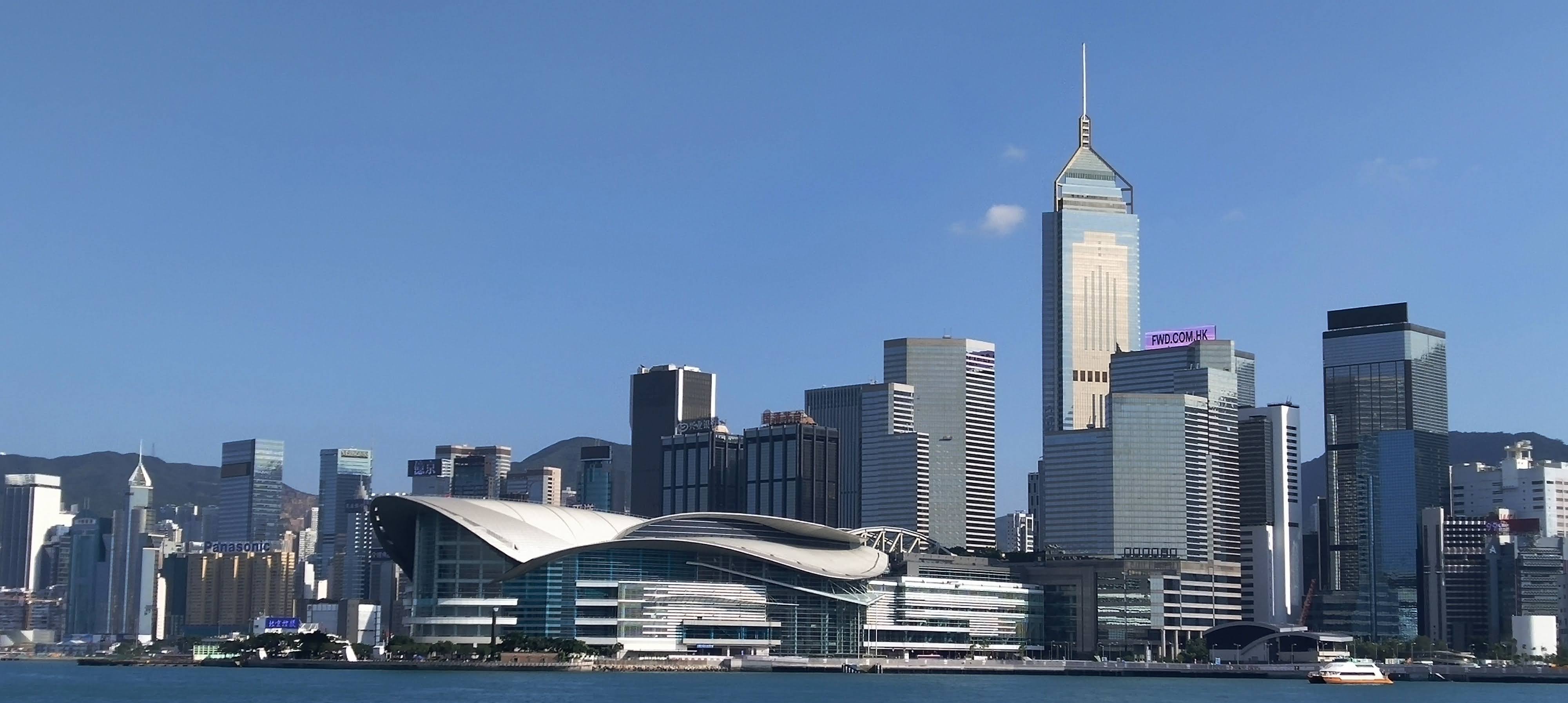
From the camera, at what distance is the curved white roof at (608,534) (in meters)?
175

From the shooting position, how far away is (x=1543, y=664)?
7613 inches

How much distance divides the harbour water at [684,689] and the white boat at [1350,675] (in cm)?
209

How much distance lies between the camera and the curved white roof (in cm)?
17462

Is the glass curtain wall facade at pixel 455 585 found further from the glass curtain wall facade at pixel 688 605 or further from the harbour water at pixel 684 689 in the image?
the harbour water at pixel 684 689

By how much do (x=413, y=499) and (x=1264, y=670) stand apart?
82.5 metres

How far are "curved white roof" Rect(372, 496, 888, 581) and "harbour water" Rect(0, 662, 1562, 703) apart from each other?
19.5 meters

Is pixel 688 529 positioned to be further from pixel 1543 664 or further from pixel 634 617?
pixel 1543 664

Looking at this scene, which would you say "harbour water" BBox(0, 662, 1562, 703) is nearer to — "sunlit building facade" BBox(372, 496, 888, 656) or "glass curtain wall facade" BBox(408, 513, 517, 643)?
"glass curtain wall facade" BBox(408, 513, 517, 643)

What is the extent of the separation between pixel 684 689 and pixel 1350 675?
64.5m

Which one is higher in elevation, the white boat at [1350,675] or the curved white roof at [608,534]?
the curved white roof at [608,534]

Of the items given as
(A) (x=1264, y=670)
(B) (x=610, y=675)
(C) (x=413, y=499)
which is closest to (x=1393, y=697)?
(A) (x=1264, y=670)

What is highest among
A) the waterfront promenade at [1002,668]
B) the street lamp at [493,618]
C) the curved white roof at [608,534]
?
the curved white roof at [608,534]

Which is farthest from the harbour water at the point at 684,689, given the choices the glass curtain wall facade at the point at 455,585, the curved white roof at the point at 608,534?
the curved white roof at the point at 608,534

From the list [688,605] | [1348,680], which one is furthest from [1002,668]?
[1348,680]
